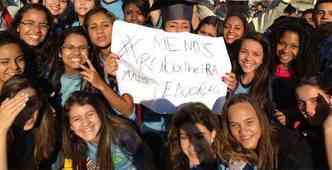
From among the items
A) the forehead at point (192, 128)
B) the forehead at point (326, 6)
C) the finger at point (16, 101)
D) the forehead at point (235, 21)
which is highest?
the forehead at point (326, 6)

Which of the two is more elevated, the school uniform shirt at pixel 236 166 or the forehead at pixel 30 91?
the forehead at pixel 30 91

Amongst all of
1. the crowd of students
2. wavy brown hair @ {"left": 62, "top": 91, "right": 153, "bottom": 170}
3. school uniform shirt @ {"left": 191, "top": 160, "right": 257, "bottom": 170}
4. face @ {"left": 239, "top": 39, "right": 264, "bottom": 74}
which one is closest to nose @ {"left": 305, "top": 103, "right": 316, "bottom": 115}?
the crowd of students

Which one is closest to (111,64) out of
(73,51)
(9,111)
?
(73,51)

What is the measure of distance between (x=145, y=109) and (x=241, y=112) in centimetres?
119

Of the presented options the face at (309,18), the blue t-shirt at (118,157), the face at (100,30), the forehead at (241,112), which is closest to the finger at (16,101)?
the blue t-shirt at (118,157)

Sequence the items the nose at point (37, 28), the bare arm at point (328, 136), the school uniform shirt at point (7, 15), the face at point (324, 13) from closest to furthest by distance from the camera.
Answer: the bare arm at point (328, 136), the nose at point (37, 28), the school uniform shirt at point (7, 15), the face at point (324, 13)

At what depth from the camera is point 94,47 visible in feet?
17.6

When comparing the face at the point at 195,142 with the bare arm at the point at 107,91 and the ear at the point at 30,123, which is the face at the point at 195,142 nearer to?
the bare arm at the point at 107,91

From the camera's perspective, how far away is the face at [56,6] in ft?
20.8

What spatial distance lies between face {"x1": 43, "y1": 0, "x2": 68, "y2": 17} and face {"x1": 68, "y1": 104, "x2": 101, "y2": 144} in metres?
2.17

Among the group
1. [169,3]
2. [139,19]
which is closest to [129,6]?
[139,19]

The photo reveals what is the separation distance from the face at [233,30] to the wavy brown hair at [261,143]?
1.85m

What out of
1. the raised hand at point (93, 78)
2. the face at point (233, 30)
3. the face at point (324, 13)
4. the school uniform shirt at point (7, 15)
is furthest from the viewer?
the face at point (324, 13)

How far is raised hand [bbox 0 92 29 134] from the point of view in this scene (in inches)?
155
